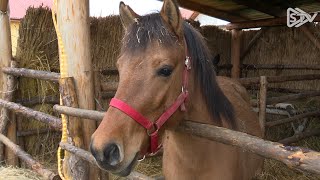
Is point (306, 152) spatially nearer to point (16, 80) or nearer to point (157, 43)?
point (157, 43)

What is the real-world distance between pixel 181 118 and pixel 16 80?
9.90ft

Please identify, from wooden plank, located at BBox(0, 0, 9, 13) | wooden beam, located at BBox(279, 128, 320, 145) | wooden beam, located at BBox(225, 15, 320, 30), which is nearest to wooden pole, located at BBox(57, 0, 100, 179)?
wooden plank, located at BBox(0, 0, 9, 13)

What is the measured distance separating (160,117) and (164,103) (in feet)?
0.23

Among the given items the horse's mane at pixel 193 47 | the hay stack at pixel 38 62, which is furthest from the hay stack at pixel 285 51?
→ the horse's mane at pixel 193 47

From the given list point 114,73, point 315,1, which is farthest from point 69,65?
point 315,1

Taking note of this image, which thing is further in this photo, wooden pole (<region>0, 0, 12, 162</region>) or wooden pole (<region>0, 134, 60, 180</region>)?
wooden pole (<region>0, 0, 12, 162</region>)

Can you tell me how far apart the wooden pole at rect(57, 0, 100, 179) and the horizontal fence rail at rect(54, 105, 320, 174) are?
3.28ft

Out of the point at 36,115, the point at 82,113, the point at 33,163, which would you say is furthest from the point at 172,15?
the point at 33,163

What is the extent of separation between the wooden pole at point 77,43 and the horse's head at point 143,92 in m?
0.86

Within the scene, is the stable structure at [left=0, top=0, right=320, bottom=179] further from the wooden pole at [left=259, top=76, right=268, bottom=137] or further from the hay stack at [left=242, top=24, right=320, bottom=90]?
the hay stack at [left=242, top=24, right=320, bottom=90]

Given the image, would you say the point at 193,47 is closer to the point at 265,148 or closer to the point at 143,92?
the point at 143,92

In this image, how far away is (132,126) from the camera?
1436 millimetres

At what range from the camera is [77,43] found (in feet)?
7.95

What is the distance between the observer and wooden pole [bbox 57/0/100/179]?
7.94ft
